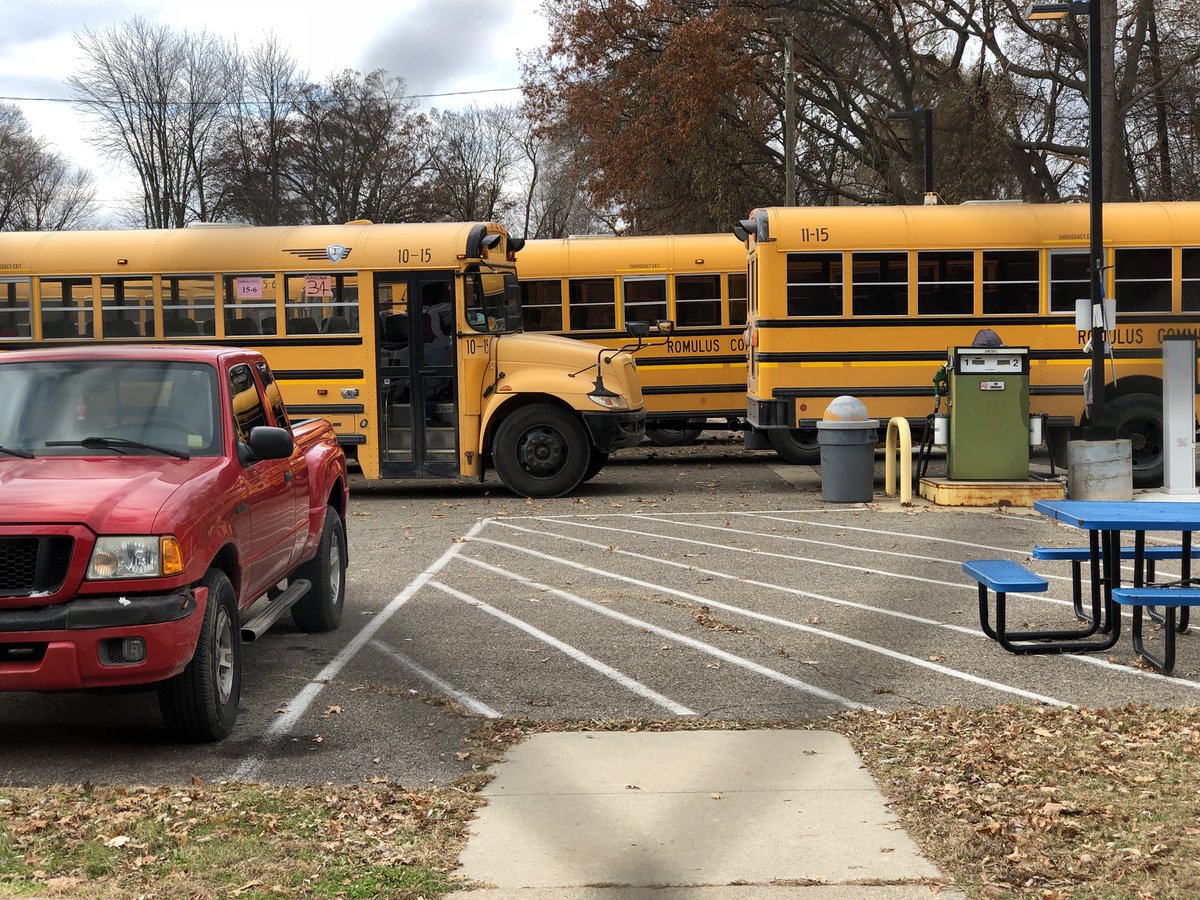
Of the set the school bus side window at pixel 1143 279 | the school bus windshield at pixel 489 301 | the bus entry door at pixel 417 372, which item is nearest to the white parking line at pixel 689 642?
the bus entry door at pixel 417 372

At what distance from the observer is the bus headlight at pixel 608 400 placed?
15414 mm

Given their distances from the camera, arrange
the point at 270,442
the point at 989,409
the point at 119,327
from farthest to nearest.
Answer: the point at 119,327 < the point at 989,409 < the point at 270,442

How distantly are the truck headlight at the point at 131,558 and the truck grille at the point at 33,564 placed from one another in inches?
4.3

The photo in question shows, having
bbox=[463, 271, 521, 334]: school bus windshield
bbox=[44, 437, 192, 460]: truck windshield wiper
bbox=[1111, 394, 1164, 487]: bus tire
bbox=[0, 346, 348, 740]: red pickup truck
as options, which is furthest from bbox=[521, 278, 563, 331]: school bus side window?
bbox=[44, 437, 192, 460]: truck windshield wiper

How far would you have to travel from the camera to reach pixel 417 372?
616 inches

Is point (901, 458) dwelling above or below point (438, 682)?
above

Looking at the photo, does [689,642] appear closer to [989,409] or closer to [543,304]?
[989,409]

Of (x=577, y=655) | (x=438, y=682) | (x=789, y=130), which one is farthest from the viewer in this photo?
(x=789, y=130)

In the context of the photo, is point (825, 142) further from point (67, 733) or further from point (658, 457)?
point (67, 733)

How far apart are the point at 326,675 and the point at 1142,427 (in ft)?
37.9

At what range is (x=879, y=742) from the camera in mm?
5875

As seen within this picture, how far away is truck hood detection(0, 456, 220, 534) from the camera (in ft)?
18.4

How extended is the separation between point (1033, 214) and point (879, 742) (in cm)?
1174

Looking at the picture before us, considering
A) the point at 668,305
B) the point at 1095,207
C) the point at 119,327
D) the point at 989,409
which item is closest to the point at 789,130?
the point at 668,305
